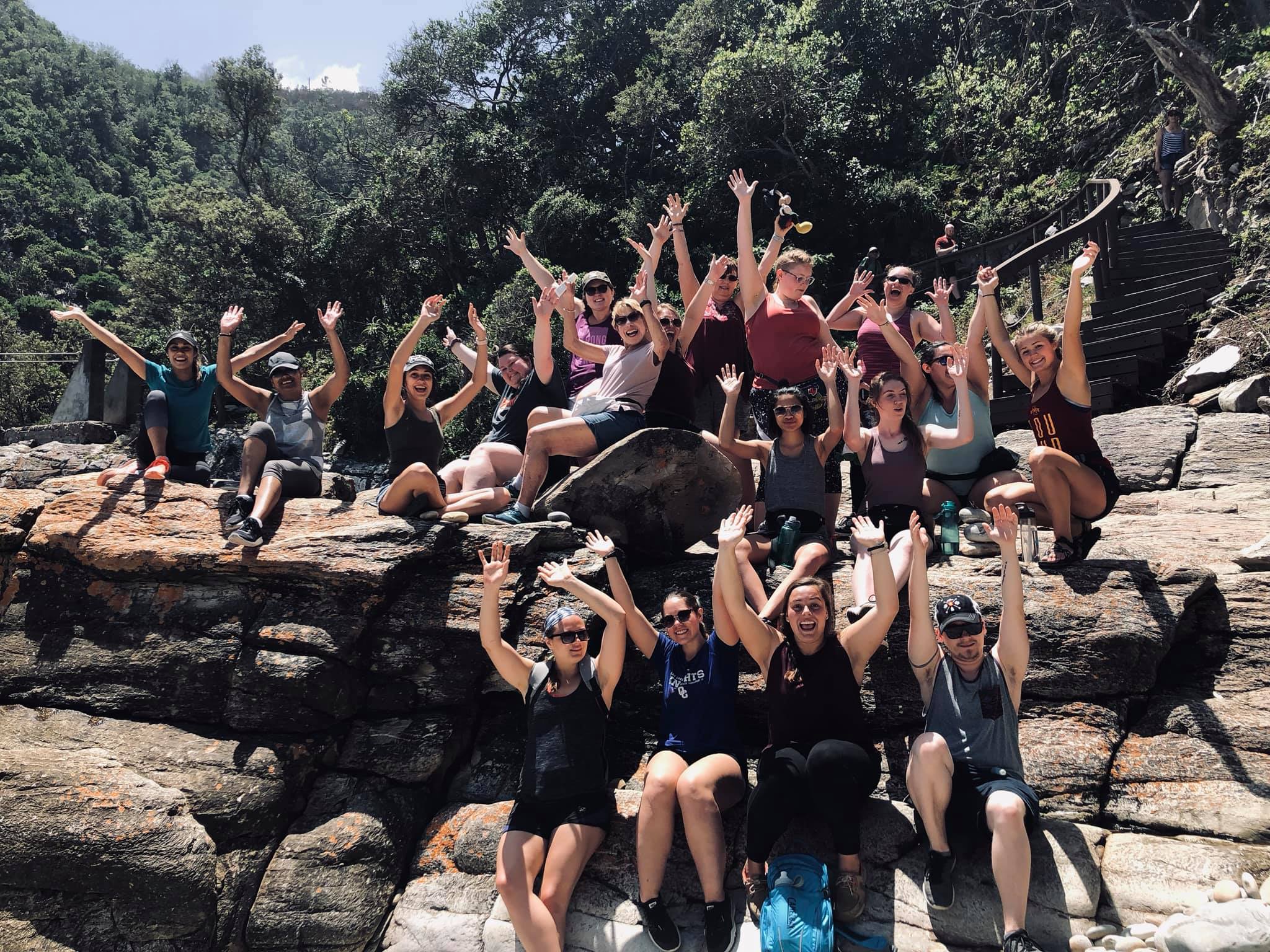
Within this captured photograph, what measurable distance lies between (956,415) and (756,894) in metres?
3.20

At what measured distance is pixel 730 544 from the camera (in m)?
4.77

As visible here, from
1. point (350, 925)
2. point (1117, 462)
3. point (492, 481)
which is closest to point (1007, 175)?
point (1117, 462)

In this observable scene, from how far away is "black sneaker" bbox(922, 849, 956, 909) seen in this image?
4.25m

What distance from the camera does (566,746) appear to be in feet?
15.7

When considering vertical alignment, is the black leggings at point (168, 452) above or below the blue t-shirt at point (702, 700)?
above

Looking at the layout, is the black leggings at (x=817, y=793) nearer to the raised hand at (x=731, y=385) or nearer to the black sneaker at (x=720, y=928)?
the black sneaker at (x=720, y=928)

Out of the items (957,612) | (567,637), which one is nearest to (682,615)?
(567,637)

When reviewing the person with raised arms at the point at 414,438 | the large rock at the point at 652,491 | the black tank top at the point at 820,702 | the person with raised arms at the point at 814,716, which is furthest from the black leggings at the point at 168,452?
the black tank top at the point at 820,702

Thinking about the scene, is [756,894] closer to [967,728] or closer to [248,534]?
[967,728]

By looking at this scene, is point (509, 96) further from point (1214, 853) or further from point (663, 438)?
point (1214, 853)

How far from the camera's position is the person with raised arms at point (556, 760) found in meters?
4.55

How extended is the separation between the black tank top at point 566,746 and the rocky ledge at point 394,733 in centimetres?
48

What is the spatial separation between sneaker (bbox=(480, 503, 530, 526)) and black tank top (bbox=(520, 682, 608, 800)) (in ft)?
4.91

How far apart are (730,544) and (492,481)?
2.44m
